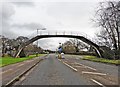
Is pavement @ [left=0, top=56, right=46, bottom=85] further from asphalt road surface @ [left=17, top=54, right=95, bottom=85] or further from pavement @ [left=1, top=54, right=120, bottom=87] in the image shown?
asphalt road surface @ [left=17, top=54, right=95, bottom=85]

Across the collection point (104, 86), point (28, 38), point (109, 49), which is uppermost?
point (28, 38)

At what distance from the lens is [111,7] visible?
46875mm

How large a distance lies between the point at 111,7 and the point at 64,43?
145545 millimetres

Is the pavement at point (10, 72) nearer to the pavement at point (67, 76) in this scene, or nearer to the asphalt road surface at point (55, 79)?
the pavement at point (67, 76)

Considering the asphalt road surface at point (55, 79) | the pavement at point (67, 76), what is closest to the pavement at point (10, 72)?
the pavement at point (67, 76)

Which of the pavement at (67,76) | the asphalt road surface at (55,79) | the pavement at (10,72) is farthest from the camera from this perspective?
the pavement at (10,72)

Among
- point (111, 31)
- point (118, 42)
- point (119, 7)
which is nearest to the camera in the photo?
point (119, 7)

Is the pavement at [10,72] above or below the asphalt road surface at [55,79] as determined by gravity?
above

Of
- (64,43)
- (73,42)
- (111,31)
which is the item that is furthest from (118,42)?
(64,43)

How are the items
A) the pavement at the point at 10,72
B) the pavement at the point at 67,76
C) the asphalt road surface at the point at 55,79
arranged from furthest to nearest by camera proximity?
1. the pavement at the point at 10,72
2. the pavement at the point at 67,76
3. the asphalt road surface at the point at 55,79

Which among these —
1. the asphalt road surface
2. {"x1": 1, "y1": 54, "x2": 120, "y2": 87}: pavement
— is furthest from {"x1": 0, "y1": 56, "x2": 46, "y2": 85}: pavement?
the asphalt road surface

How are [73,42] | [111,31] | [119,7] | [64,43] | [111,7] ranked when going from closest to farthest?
1. [119,7]
2. [111,7]
3. [111,31]
4. [73,42]
5. [64,43]

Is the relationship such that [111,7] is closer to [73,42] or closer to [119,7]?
[119,7]

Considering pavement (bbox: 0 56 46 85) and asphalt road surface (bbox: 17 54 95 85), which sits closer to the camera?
asphalt road surface (bbox: 17 54 95 85)
